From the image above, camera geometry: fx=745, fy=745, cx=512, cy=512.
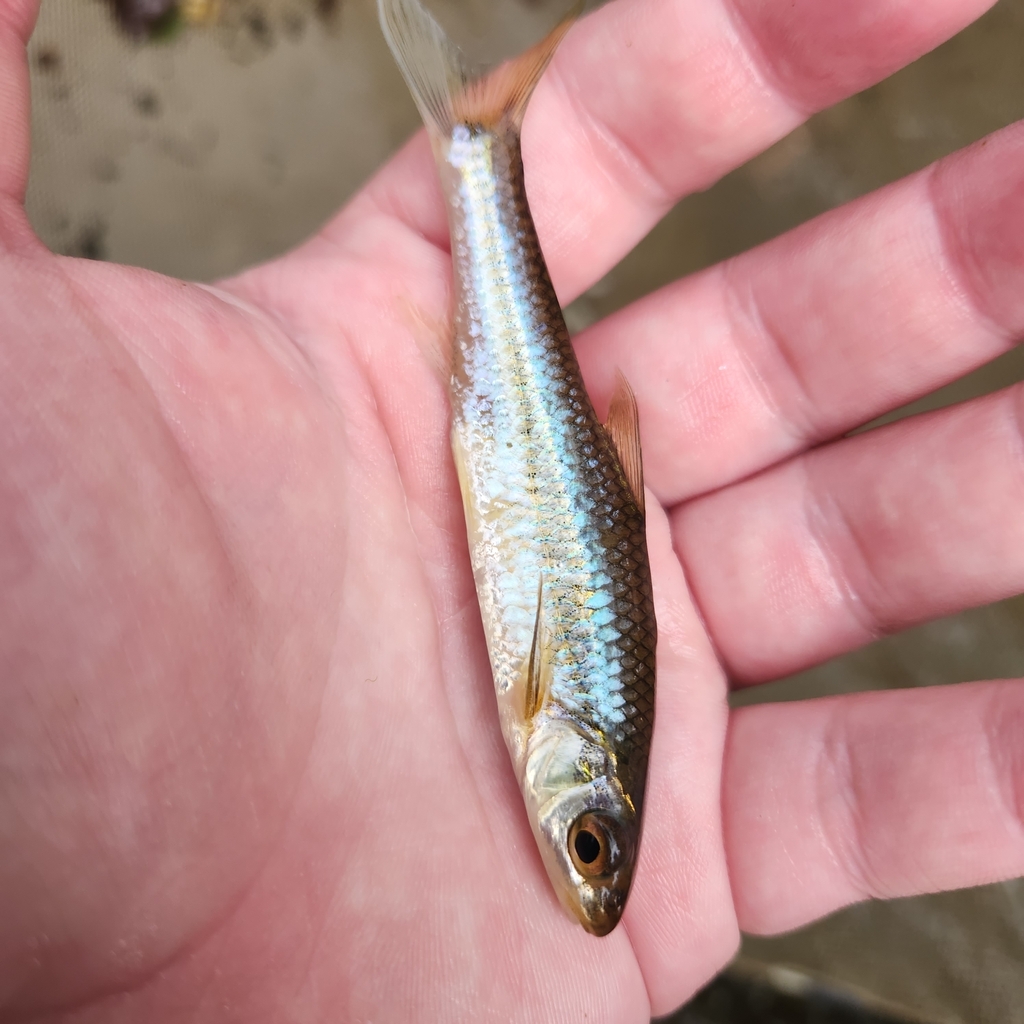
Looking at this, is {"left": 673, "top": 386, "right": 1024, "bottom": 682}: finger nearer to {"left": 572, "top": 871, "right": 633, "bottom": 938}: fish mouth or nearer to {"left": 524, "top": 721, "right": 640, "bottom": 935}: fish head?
{"left": 524, "top": 721, "right": 640, "bottom": 935}: fish head

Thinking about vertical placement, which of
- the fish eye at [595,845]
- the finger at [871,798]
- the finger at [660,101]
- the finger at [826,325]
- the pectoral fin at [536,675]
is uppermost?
the finger at [660,101]

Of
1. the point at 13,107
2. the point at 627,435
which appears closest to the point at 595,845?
the point at 627,435

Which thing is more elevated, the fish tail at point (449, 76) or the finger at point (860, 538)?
the fish tail at point (449, 76)

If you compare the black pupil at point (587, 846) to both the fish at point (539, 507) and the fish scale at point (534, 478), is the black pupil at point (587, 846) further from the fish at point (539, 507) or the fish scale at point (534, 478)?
the fish scale at point (534, 478)

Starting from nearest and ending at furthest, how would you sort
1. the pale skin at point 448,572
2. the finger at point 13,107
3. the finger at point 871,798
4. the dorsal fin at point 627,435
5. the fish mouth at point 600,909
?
the pale skin at point 448,572, the finger at point 13,107, the fish mouth at point 600,909, the finger at point 871,798, the dorsal fin at point 627,435

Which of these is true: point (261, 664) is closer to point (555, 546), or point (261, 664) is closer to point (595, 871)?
point (555, 546)

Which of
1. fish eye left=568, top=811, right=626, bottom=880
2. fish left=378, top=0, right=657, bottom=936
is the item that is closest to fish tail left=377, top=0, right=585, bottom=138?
fish left=378, top=0, right=657, bottom=936

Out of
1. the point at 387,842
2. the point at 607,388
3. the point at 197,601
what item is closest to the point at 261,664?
the point at 197,601

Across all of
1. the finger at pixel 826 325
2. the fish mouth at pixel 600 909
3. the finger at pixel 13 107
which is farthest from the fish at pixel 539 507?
the finger at pixel 13 107
